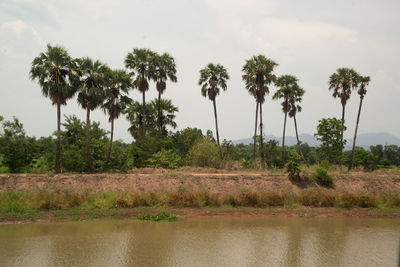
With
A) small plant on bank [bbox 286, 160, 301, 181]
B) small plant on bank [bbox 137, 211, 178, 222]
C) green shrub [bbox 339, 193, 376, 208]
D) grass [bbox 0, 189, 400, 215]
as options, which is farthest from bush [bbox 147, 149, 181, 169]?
green shrub [bbox 339, 193, 376, 208]

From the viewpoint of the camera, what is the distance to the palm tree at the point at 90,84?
28562 millimetres

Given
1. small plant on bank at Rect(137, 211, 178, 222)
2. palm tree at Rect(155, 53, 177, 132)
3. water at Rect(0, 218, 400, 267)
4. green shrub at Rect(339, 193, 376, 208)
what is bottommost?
water at Rect(0, 218, 400, 267)

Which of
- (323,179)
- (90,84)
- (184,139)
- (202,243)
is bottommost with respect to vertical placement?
(202,243)

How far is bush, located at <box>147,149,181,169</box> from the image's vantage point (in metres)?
35.5

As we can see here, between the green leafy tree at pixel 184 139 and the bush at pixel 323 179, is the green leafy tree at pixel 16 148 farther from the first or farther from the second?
the bush at pixel 323 179

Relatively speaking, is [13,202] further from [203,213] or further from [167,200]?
[203,213]

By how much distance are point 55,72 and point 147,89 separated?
13411mm

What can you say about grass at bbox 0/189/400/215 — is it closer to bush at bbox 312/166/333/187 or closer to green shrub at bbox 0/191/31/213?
green shrub at bbox 0/191/31/213

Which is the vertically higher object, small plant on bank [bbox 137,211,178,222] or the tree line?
the tree line

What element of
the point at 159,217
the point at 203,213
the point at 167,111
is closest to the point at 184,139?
the point at 167,111

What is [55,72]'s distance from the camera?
1082 inches

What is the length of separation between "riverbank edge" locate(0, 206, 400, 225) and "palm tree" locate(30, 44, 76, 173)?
429 inches

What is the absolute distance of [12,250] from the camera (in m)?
13.9

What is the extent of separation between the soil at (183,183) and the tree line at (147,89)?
3.96 metres
